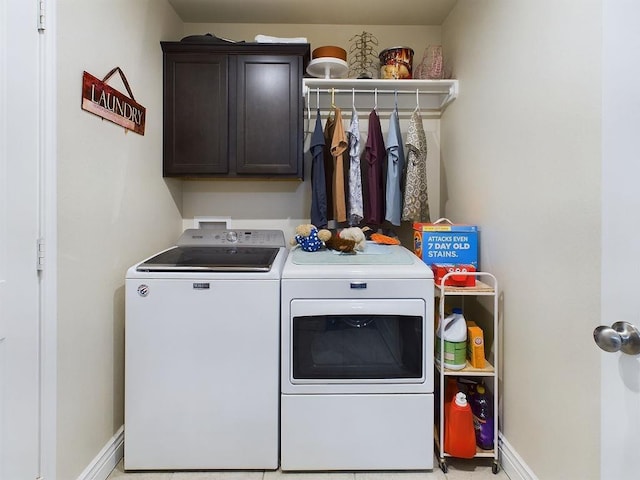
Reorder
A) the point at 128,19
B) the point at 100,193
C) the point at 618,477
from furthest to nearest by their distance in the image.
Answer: the point at 128,19 → the point at 100,193 → the point at 618,477

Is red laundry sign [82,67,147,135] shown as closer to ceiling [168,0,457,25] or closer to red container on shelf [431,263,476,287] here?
ceiling [168,0,457,25]

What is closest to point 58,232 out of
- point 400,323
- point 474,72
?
point 400,323

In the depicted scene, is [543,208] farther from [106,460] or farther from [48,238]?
[106,460]

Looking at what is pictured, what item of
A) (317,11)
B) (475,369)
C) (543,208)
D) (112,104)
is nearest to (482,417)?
(475,369)

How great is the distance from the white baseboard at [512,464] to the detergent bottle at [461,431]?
0.15 metres

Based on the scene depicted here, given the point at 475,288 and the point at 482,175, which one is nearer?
the point at 475,288

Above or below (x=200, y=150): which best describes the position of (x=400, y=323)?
below

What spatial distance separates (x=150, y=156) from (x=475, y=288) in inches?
73.9

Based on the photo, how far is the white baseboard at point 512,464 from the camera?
4.96ft

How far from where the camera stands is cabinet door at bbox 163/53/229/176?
2213mm

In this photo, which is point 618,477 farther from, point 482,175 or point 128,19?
point 128,19

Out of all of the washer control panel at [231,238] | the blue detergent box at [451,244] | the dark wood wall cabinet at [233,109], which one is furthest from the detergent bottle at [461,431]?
the dark wood wall cabinet at [233,109]

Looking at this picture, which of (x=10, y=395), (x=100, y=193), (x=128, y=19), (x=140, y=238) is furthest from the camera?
(x=140, y=238)

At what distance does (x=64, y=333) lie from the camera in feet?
4.53
